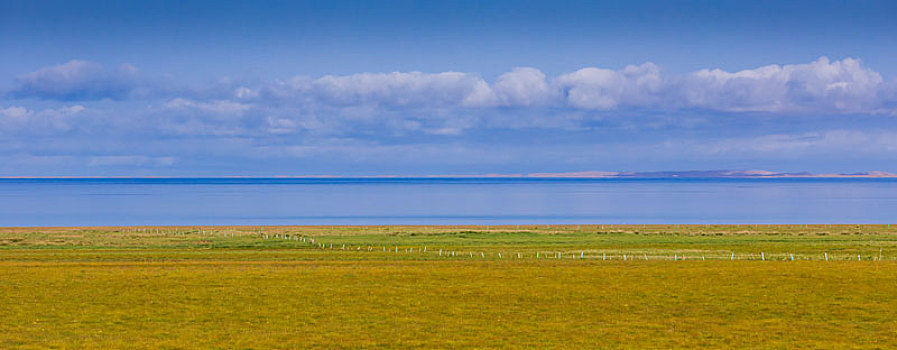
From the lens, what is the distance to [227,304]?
36281mm

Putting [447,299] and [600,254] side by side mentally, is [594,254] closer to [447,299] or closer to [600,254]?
[600,254]

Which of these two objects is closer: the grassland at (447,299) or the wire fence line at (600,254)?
the grassland at (447,299)

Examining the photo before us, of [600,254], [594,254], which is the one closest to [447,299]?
[594,254]

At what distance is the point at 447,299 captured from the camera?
3800cm

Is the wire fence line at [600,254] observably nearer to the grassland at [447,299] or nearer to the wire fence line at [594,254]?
the wire fence line at [594,254]

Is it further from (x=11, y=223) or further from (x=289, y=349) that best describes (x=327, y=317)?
(x=11, y=223)

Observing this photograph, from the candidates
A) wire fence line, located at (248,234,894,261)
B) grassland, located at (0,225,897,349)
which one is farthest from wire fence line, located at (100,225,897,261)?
grassland, located at (0,225,897,349)

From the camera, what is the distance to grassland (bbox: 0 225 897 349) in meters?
28.5

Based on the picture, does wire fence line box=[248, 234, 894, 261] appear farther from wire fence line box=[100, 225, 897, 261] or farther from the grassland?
the grassland

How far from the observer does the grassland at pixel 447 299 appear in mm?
28500

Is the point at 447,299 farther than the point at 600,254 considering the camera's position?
No

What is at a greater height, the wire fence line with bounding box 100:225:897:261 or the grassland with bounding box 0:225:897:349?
the wire fence line with bounding box 100:225:897:261

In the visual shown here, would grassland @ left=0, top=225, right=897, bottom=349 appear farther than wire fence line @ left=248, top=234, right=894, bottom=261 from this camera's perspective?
No

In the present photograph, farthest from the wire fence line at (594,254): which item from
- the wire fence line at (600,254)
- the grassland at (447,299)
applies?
the grassland at (447,299)
